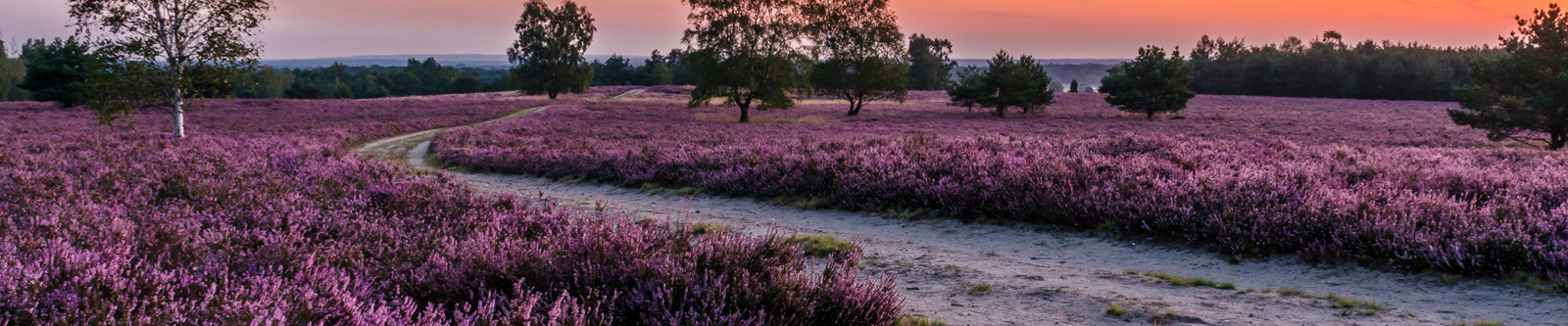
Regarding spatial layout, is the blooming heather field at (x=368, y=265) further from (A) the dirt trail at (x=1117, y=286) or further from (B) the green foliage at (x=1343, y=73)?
(B) the green foliage at (x=1343, y=73)

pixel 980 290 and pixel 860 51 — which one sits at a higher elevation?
pixel 860 51

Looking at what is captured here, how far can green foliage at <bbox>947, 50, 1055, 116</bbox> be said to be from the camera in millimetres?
47312

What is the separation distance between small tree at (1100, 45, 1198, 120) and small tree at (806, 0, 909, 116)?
13.7 m

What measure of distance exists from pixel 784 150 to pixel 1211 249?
962cm

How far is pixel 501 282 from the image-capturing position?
4.11m

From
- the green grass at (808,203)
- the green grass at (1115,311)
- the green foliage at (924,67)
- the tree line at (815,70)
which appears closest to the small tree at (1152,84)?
the tree line at (815,70)

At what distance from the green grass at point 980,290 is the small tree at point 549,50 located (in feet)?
233

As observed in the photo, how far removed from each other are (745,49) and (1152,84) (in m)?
25.4

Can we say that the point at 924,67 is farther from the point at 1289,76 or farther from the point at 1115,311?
the point at 1115,311

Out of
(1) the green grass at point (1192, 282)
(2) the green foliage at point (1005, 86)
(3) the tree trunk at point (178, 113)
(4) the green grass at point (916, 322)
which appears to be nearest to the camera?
(4) the green grass at point (916, 322)

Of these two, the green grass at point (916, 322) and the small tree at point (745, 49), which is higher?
the small tree at point (745, 49)

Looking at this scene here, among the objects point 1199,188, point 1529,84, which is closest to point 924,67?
point 1529,84

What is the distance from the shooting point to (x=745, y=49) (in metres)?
38.2

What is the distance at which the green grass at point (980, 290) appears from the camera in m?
5.57
